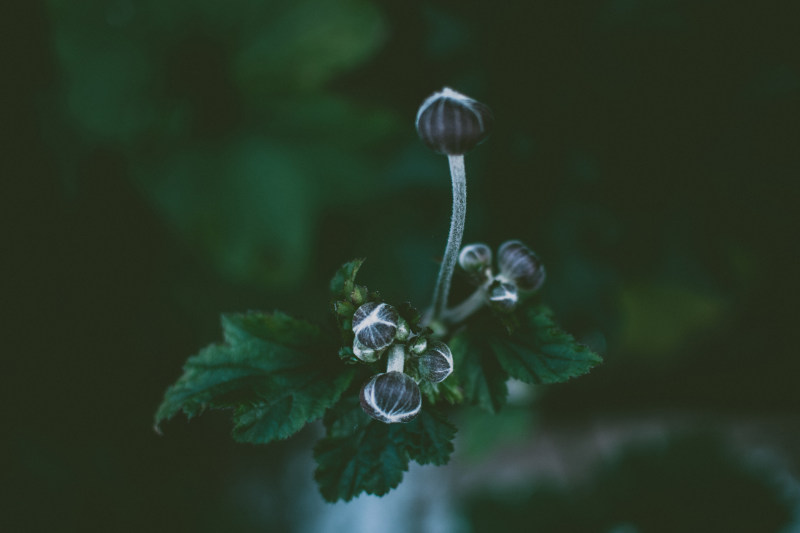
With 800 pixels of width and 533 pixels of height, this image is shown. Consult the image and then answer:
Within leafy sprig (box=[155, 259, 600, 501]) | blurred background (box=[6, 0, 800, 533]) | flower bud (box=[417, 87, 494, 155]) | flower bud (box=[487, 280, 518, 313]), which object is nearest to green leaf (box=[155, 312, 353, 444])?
leafy sprig (box=[155, 259, 600, 501])

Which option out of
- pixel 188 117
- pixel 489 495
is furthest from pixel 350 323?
pixel 489 495

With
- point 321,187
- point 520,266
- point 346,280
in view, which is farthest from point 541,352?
point 321,187

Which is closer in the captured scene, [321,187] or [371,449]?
[371,449]

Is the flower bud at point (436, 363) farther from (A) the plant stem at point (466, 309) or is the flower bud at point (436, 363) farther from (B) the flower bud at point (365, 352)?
(A) the plant stem at point (466, 309)

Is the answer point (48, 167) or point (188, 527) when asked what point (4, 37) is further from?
point (188, 527)

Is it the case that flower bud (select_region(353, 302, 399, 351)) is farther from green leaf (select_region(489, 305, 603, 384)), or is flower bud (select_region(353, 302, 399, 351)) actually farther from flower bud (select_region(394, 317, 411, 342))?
green leaf (select_region(489, 305, 603, 384))

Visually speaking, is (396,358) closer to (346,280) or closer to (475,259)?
(346,280)
